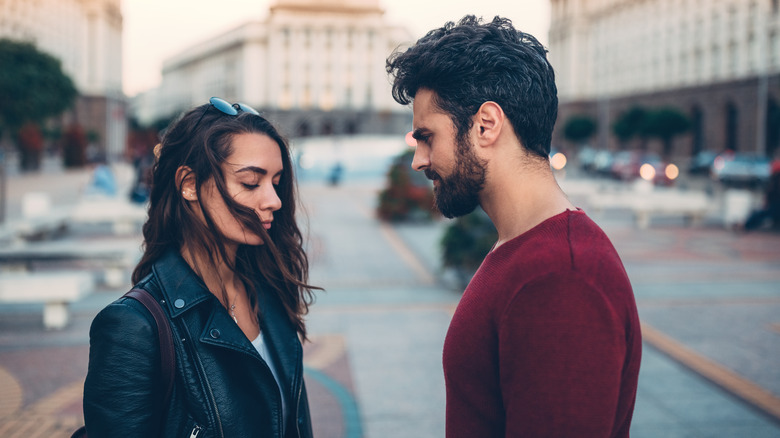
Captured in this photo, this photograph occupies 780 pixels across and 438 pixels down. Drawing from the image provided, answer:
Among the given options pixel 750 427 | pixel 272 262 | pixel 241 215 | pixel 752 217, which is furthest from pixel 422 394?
pixel 752 217

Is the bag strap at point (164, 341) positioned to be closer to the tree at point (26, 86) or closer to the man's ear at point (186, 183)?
the man's ear at point (186, 183)

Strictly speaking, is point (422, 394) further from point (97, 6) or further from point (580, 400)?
point (97, 6)

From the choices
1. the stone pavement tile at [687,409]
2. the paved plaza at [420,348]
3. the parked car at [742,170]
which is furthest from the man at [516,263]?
the parked car at [742,170]

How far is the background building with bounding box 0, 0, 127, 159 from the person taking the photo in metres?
69.9

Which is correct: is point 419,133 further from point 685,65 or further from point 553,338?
point 685,65

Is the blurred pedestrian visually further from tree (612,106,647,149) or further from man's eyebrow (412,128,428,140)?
tree (612,106,647,149)

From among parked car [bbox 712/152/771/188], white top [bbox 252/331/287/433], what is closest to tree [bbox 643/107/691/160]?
parked car [bbox 712/152/771/188]

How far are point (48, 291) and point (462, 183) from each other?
22.0ft

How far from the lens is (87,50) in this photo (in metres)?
77.2

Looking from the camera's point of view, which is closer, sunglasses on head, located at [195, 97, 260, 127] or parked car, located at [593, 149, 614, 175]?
sunglasses on head, located at [195, 97, 260, 127]

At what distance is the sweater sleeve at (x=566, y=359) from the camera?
136cm

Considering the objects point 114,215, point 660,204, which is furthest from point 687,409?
point 660,204

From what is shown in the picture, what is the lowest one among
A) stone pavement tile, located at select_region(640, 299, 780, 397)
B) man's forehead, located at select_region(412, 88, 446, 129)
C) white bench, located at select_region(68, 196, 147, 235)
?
stone pavement tile, located at select_region(640, 299, 780, 397)

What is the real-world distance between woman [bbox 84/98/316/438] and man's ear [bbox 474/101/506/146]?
837mm
